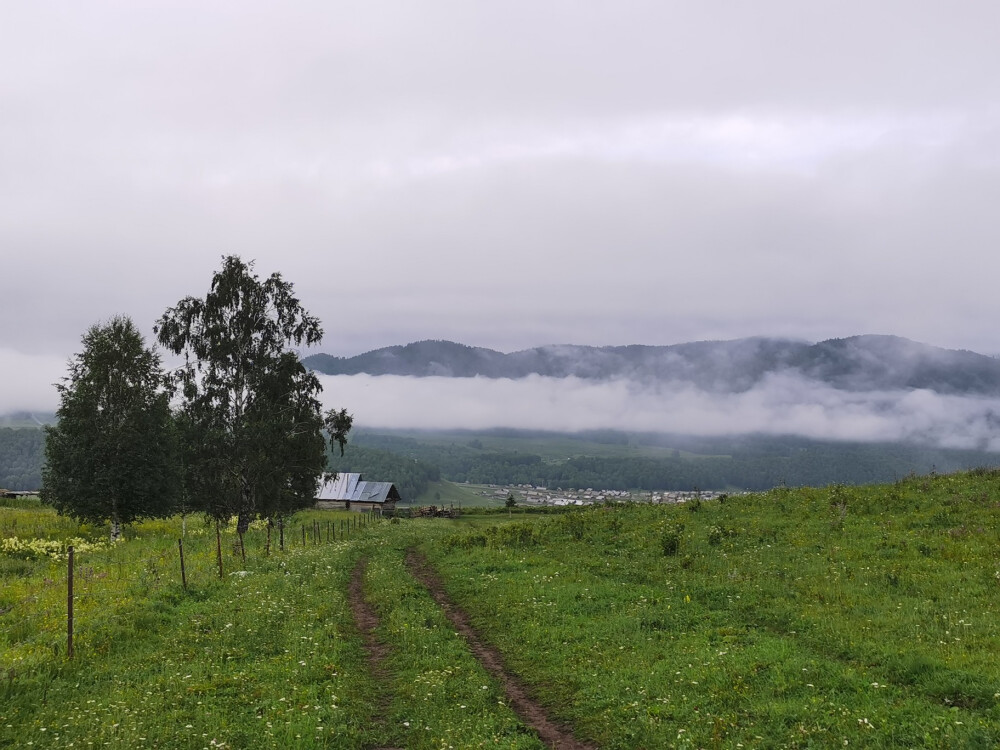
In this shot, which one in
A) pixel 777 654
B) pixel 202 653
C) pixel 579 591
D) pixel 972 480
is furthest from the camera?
pixel 972 480

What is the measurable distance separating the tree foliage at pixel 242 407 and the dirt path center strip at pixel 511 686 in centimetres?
2677

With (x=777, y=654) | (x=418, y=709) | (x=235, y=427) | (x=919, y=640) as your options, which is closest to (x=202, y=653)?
(x=418, y=709)

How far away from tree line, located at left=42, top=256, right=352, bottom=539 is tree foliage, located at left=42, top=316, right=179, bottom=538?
8 cm

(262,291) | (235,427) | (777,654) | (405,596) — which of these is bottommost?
(405,596)

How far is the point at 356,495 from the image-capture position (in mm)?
119688

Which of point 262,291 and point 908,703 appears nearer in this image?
point 908,703

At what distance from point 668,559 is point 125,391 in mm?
41986

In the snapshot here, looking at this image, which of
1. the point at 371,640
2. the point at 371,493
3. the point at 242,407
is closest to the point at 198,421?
the point at 242,407

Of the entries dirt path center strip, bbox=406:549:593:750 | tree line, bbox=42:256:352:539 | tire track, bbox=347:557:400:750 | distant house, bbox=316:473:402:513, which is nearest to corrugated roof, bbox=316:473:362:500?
distant house, bbox=316:473:402:513

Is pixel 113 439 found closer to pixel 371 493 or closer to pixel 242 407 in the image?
pixel 242 407

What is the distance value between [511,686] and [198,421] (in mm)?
42708

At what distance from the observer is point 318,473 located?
173 ft

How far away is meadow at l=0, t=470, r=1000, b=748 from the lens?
1229 cm

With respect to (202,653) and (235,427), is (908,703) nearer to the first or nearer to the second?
(202,653)
